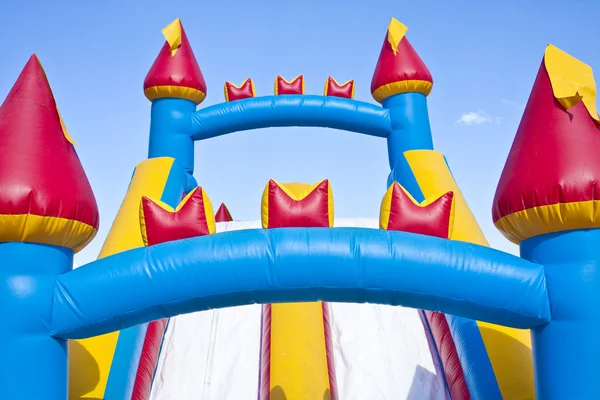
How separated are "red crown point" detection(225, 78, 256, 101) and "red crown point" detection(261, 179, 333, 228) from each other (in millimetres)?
3889

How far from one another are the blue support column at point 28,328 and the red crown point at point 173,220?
1.46 feet

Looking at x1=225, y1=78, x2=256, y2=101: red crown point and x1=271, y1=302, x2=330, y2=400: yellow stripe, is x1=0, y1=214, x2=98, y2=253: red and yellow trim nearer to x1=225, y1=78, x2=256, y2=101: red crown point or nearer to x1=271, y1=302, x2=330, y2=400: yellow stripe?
x1=271, y1=302, x2=330, y2=400: yellow stripe

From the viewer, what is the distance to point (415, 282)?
8.69 feet

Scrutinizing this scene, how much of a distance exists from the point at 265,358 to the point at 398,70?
3.20 m

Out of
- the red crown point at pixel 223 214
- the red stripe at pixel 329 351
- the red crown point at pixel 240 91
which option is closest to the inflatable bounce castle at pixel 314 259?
the red stripe at pixel 329 351

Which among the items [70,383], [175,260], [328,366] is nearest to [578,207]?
[175,260]

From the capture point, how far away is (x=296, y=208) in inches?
111

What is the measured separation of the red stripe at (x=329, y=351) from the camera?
390 centimetres

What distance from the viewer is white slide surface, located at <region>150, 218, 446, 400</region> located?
13.2 ft

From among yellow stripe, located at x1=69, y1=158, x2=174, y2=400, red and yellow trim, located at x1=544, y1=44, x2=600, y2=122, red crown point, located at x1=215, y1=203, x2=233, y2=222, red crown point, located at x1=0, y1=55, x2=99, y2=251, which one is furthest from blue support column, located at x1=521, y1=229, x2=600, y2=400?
red crown point, located at x1=215, y1=203, x2=233, y2=222

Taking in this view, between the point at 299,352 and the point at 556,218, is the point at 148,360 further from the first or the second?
the point at 556,218

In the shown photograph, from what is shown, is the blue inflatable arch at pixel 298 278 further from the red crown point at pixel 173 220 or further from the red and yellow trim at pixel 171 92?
the red and yellow trim at pixel 171 92

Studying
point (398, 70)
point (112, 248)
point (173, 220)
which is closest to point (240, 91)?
point (398, 70)

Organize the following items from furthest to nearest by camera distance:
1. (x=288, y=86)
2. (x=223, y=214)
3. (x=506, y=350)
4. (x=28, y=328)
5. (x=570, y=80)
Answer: (x=223, y=214) < (x=288, y=86) < (x=506, y=350) < (x=570, y=80) < (x=28, y=328)
